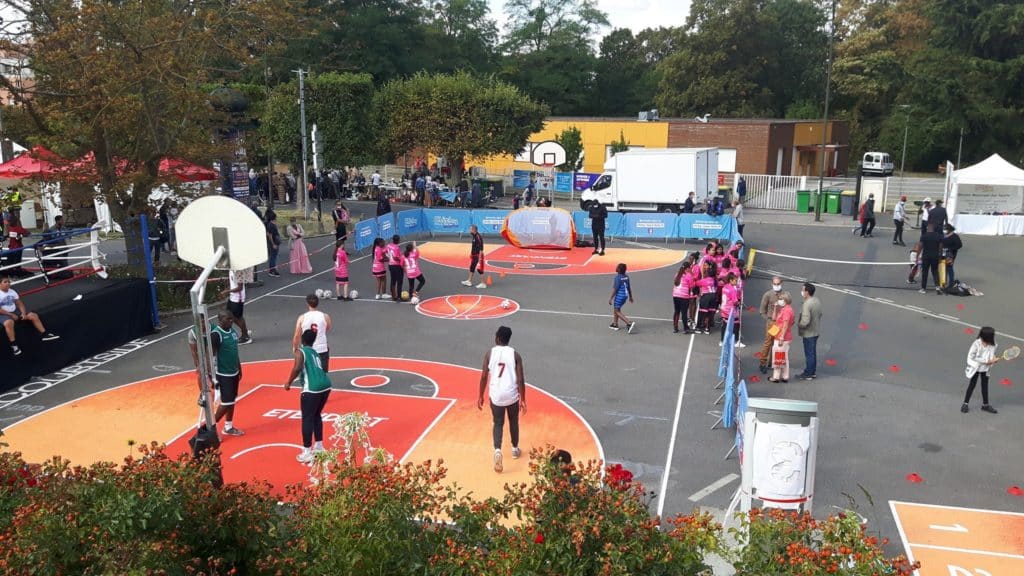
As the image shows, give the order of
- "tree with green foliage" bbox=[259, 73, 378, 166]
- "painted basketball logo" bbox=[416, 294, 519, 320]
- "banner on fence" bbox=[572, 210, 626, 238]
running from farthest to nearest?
"tree with green foliage" bbox=[259, 73, 378, 166] < "banner on fence" bbox=[572, 210, 626, 238] < "painted basketball logo" bbox=[416, 294, 519, 320]

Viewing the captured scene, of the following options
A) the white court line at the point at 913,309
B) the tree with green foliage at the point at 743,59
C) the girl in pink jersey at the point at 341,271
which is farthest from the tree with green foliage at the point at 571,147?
the girl in pink jersey at the point at 341,271

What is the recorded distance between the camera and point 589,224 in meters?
31.0

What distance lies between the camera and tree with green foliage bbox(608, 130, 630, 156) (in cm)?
4850

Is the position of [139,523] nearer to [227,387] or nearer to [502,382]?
[502,382]

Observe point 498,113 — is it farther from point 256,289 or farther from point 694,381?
point 694,381

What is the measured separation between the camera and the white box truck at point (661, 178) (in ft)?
116

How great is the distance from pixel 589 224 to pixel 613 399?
18.1 metres

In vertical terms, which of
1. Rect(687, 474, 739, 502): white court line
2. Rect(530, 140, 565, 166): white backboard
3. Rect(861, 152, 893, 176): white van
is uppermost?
Rect(530, 140, 565, 166): white backboard

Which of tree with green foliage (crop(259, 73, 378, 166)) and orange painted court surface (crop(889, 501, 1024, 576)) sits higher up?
tree with green foliage (crop(259, 73, 378, 166))

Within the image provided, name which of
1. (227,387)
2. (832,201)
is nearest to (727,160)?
(832,201)

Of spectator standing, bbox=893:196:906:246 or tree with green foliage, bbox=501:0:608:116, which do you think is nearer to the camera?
spectator standing, bbox=893:196:906:246

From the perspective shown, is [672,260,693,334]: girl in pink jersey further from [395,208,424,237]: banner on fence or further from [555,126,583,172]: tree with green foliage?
[555,126,583,172]: tree with green foliage

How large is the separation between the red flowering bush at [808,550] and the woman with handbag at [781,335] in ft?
29.2

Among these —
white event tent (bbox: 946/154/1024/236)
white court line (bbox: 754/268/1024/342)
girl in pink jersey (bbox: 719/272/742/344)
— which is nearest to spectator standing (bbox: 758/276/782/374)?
girl in pink jersey (bbox: 719/272/742/344)
